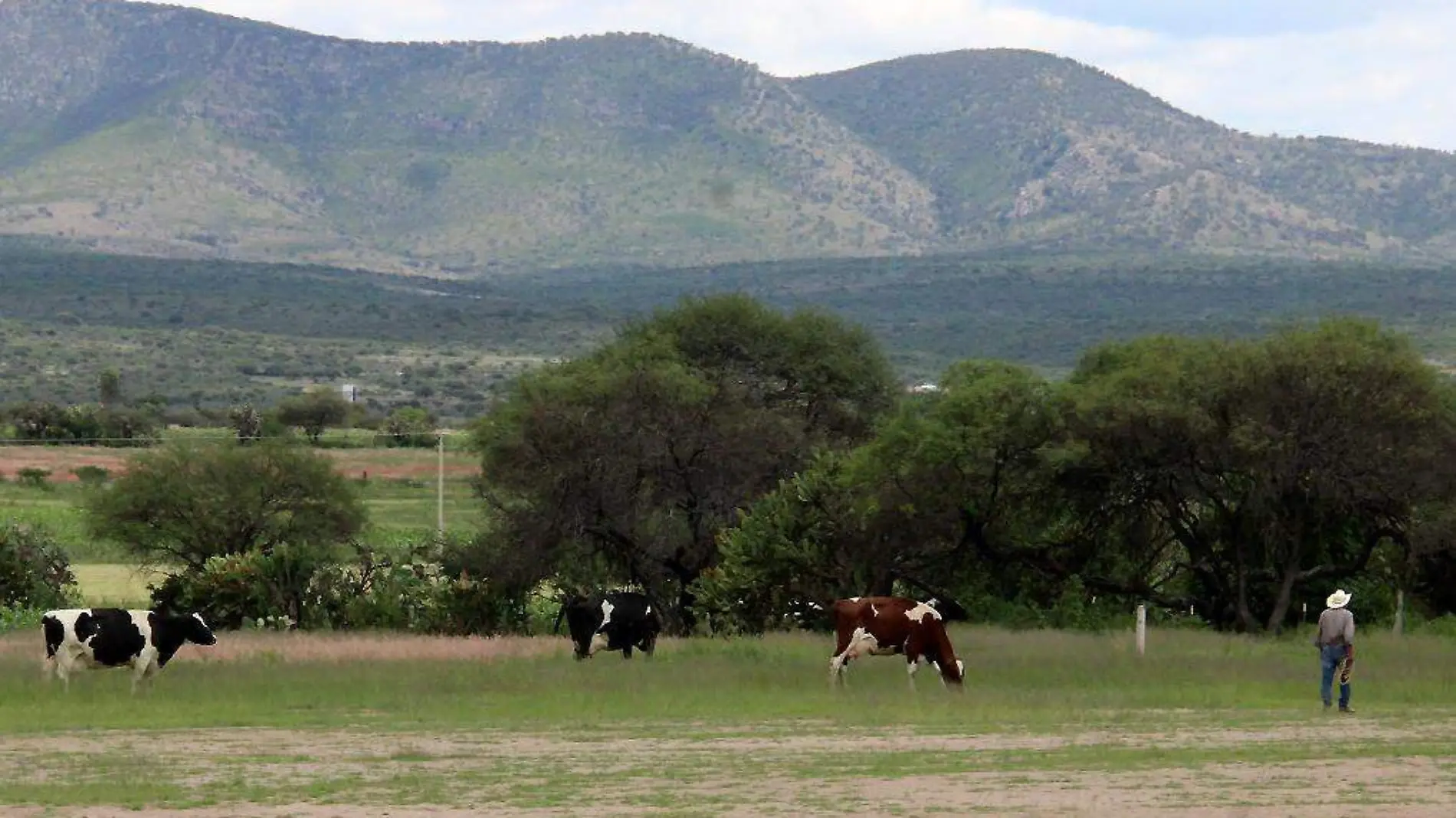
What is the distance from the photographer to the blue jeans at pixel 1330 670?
27859 mm

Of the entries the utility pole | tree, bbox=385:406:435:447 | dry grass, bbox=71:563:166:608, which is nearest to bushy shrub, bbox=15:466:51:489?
the utility pole

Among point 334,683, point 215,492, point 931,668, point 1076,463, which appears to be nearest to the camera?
point 334,683

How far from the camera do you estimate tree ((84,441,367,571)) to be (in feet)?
177

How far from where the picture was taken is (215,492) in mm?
54188

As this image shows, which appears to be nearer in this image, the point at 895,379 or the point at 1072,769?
the point at 1072,769

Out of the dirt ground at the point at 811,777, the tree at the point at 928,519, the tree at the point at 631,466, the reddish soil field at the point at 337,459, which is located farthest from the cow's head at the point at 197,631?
the reddish soil field at the point at 337,459

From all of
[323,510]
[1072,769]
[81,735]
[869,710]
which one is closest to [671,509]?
[323,510]

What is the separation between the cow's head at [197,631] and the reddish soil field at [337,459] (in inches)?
2307

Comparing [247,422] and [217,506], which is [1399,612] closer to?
[217,506]

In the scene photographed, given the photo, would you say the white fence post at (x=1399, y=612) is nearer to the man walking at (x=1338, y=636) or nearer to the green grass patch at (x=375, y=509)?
the man walking at (x=1338, y=636)

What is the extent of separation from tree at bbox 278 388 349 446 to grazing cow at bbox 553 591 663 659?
83.1m

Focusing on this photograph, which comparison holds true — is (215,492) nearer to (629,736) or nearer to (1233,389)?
(1233,389)

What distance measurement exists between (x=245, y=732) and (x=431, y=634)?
20.5m

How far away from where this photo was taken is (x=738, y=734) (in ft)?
84.1
